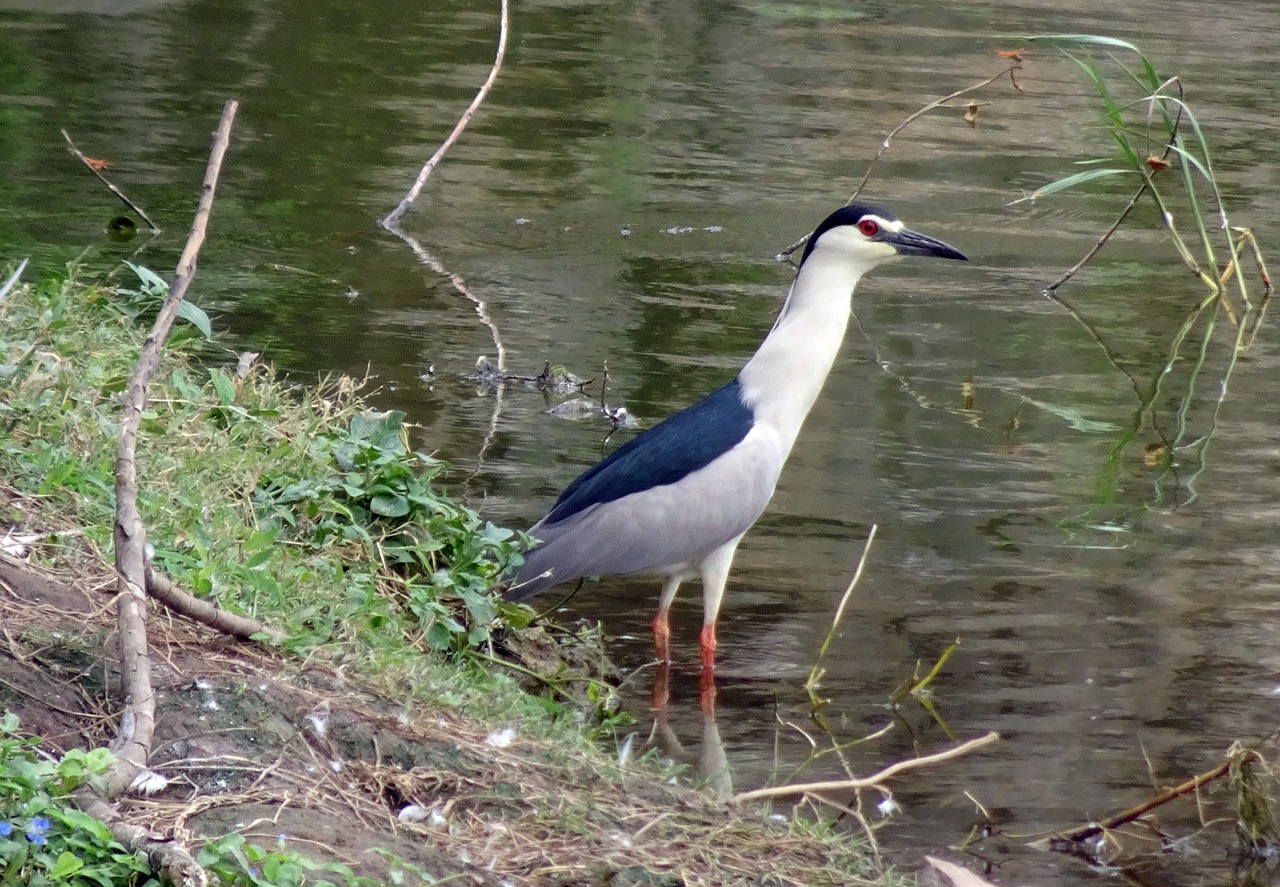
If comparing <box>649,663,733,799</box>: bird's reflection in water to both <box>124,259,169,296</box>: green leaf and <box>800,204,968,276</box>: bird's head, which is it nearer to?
<box>800,204,968,276</box>: bird's head

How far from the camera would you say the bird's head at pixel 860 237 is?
572 cm

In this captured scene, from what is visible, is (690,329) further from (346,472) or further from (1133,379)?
(346,472)

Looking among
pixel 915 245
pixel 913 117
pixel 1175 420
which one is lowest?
pixel 1175 420

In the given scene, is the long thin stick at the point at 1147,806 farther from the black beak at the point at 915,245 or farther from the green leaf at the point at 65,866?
the green leaf at the point at 65,866

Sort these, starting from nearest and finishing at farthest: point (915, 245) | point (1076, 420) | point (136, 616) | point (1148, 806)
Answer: point (136, 616) < point (1148, 806) < point (915, 245) < point (1076, 420)

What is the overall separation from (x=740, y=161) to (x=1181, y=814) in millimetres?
8291

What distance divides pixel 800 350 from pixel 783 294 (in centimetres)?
367

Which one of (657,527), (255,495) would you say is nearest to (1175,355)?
(657,527)

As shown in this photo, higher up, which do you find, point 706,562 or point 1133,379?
point 706,562

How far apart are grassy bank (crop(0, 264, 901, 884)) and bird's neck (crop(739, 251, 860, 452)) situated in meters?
0.98

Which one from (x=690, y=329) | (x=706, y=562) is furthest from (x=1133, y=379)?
(x=706, y=562)

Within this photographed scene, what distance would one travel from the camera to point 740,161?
40.0 ft

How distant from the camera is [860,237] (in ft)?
18.8

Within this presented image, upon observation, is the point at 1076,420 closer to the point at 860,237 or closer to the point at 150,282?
the point at 860,237
